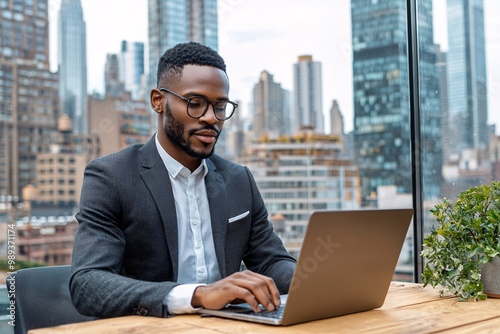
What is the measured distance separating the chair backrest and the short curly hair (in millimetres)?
604

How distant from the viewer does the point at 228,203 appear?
5.51 feet

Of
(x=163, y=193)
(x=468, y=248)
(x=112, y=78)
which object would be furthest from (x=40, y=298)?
(x=112, y=78)

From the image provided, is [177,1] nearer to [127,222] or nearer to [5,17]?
[5,17]

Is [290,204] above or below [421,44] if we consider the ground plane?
below

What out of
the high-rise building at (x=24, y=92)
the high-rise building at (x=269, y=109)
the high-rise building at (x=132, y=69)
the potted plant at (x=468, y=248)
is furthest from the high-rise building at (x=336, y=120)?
the potted plant at (x=468, y=248)

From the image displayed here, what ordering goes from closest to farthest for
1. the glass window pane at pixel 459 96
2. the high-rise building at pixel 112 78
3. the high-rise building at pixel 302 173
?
the glass window pane at pixel 459 96, the high-rise building at pixel 302 173, the high-rise building at pixel 112 78

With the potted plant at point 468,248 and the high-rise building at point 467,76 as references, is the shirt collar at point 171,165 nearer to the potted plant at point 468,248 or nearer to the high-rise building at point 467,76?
the potted plant at point 468,248

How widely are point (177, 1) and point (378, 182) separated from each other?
6.05 metres

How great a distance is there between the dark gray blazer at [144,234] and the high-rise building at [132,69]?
1436cm

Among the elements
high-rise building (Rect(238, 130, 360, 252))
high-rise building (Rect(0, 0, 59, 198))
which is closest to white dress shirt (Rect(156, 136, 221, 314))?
high-rise building (Rect(238, 130, 360, 252))

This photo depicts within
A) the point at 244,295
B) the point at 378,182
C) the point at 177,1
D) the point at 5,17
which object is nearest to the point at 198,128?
the point at 244,295

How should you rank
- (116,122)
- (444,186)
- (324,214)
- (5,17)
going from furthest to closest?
(116,122)
(5,17)
(444,186)
(324,214)

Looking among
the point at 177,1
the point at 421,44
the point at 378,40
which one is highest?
the point at 177,1

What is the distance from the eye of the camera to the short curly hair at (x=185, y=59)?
1615 millimetres
